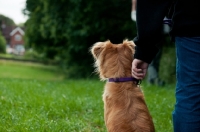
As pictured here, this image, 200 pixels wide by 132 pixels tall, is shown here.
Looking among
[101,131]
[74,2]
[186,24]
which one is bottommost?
[101,131]

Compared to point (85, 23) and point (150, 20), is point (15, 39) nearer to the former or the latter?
point (85, 23)

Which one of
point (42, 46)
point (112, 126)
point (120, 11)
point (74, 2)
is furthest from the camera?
point (42, 46)

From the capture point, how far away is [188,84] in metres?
2.70

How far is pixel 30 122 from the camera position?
5344 millimetres

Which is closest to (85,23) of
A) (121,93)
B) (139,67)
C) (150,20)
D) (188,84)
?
(121,93)

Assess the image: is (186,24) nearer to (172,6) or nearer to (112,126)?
(172,6)

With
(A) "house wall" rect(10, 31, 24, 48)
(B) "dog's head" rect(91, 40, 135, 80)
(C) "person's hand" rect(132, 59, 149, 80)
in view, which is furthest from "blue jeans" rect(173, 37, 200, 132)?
(A) "house wall" rect(10, 31, 24, 48)

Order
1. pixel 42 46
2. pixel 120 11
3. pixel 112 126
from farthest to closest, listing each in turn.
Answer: pixel 42 46 → pixel 120 11 → pixel 112 126

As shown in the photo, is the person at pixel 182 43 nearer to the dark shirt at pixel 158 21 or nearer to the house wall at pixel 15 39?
the dark shirt at pixel 158 21

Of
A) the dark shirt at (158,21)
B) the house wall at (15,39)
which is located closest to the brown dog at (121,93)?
the dark shirt at (158,21)

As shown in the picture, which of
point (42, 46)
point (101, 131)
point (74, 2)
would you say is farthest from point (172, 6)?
point (42, 46)

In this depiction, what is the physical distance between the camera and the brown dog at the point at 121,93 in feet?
12.4

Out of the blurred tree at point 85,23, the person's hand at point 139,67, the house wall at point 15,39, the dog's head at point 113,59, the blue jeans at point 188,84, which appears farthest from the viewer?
the house wall at point 15,39

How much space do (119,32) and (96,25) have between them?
6.25 ft
